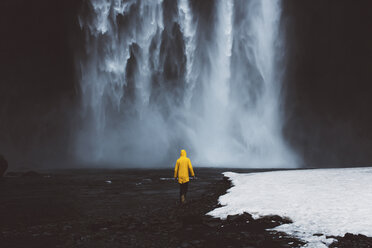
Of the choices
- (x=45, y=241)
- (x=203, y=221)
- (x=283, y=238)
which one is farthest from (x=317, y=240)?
(x=45, y=241)

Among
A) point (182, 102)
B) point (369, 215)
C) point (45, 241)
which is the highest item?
point (182, 102)

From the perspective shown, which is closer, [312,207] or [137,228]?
[137,228]

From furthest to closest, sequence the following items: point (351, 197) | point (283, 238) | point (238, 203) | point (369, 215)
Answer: point (238, 203) → point (351, 197) → point (369, 215) → point (283, 238)

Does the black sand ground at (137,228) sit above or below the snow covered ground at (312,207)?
below

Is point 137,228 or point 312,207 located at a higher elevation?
point 312,207

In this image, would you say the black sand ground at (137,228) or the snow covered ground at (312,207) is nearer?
the black sand ground at (137,228)

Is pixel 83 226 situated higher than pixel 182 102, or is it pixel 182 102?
pixel 182 102

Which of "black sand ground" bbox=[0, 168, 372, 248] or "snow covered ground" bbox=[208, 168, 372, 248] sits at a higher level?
"snow covered ground" bbox=[208, 168, 372, 248]

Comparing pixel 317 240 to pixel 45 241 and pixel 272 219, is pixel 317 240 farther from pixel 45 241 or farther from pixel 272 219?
pixel 45 241

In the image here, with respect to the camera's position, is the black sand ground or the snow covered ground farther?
the snow covered ground

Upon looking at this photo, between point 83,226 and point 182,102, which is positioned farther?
point 182,102

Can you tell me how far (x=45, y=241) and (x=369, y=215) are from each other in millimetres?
7102

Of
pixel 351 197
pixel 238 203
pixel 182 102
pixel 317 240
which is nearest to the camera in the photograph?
pixel 317 240

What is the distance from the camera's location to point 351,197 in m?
9.30
